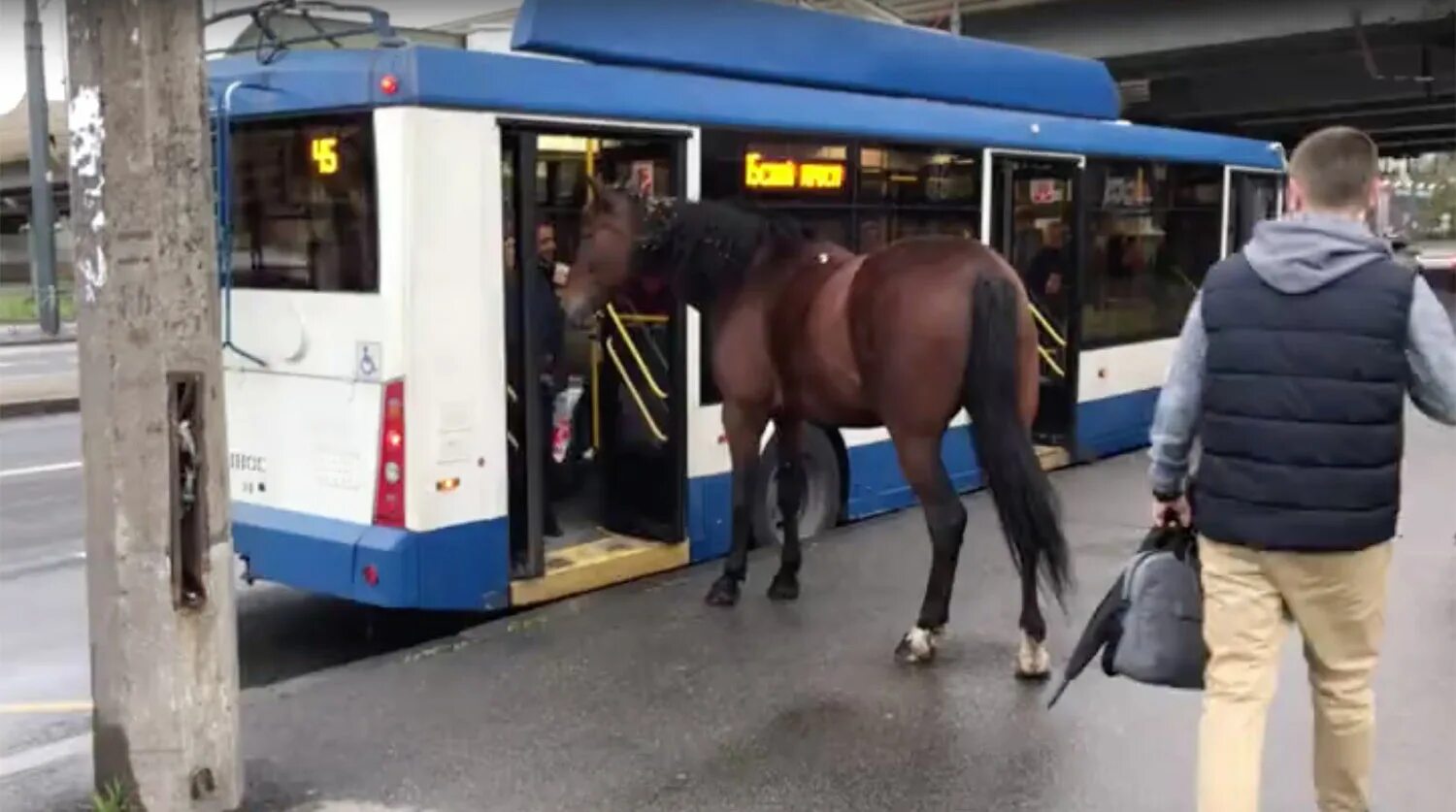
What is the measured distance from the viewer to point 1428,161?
87250 millimetres

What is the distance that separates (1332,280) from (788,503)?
4083 millimetres

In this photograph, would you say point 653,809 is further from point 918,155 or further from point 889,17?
point 889,17

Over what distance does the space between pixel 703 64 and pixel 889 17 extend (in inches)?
132

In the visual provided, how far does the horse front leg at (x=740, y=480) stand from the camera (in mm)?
7258

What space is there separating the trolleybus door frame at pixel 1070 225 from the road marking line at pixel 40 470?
24.3 ft

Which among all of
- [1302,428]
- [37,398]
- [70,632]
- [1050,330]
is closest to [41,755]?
[70,632]

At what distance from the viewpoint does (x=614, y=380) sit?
26.1 ft

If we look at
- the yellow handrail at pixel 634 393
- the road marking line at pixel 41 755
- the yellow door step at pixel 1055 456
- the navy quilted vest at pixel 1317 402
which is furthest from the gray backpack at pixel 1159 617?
the yellow door step at pixel 1055 456

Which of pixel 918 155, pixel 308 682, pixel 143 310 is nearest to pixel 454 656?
pixel 308 682

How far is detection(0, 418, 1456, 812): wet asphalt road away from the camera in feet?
16.0

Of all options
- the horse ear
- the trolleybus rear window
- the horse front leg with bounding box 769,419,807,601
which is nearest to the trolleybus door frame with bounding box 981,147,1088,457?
the horse front leg with bounding box 769,419,807,601

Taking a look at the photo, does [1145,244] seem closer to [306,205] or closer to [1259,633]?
[306,205]

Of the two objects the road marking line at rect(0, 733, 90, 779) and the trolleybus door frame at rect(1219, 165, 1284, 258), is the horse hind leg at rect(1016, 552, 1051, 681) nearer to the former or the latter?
the road marking line at rect(0, 733, 90, 779)

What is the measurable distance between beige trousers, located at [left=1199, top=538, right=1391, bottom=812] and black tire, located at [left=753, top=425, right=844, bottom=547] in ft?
14.4
